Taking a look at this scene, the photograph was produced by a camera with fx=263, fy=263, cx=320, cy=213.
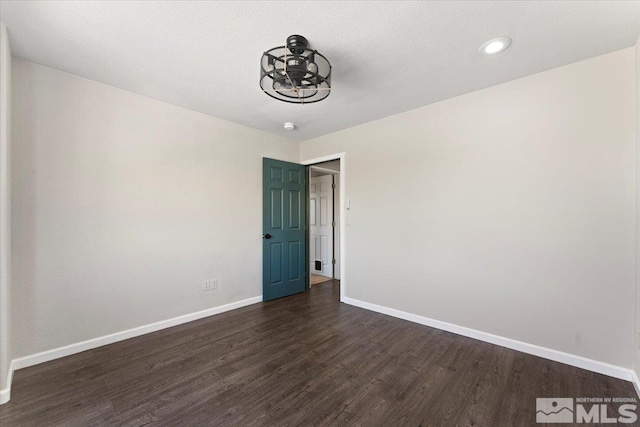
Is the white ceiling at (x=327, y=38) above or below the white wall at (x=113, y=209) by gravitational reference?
above

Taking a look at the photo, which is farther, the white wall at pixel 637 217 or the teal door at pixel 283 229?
the teal door at pixel 283 229

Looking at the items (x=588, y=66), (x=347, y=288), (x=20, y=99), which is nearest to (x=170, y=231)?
(x=20, y=99)

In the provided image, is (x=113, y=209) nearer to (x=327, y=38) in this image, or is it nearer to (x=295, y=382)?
(x=295, y=382)

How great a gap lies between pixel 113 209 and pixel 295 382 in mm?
2349

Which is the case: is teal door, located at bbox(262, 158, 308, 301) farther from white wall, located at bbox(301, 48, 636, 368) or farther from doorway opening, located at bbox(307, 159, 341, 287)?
white wall, located at bbox(301, 48, 636, 368)

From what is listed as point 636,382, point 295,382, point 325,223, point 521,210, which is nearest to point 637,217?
point 521,210

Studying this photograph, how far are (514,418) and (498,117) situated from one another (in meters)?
2.43

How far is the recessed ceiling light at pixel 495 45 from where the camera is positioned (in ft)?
6.08

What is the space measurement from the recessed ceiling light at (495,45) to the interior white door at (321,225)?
342 centimetres

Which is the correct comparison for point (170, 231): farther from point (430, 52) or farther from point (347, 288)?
point (430, 52)

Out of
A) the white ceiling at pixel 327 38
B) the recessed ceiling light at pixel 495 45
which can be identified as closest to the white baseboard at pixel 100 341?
the white ceiling at pixel 327 38

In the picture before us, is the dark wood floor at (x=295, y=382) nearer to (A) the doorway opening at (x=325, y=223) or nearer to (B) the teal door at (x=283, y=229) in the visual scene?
(B) the teal door at (x=283, y=229)

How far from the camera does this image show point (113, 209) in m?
2.59

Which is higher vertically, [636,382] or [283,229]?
[283,229]
